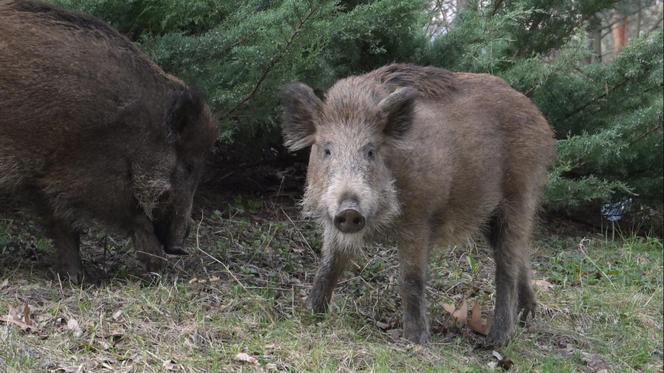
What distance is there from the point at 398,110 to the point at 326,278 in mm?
1164

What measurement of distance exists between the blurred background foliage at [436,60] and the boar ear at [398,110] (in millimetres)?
994

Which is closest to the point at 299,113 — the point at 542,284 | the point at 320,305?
the point at 320,305

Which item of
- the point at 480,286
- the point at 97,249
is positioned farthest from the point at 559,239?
the point at 97,249

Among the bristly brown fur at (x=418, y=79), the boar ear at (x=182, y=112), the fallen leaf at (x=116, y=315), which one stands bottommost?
the fallen leaf at (x=116, y=315)

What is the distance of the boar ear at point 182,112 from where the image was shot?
20.2ft

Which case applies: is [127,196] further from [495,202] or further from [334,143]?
[495,202]

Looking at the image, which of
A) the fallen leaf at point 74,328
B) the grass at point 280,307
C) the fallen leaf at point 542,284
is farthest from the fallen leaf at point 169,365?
the fallen leaf at point 542,284

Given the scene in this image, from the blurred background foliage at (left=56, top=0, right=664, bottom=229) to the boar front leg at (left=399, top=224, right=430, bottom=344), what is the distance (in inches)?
66.4

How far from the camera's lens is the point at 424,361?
5.12m

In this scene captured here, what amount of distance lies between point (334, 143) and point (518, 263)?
1841 mm

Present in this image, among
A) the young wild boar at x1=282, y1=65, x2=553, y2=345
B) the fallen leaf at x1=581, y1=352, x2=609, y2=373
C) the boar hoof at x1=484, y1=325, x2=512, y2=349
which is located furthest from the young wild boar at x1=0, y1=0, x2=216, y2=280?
the fallen leaf at x1=581, y1=352, x2=609, y2=373

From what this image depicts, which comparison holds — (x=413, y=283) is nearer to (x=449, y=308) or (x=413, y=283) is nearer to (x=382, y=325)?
(x=382, y=325)

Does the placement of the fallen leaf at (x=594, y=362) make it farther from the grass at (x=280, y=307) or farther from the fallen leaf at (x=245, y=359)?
the fallen leaf at (x=245, y=359)

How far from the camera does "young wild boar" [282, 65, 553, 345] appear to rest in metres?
5.21
